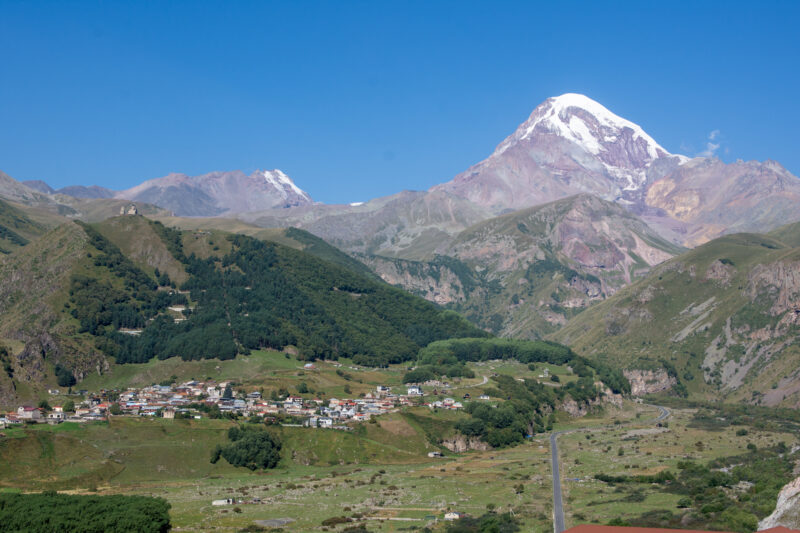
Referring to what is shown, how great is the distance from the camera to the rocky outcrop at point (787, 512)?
73688mm

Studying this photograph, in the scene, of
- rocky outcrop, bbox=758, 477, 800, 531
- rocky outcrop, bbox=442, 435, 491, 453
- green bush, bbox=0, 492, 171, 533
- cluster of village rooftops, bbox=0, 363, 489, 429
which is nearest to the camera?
rocky outcrop, bbox=758, 477, 800, 531

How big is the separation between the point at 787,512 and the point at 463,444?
368 feet

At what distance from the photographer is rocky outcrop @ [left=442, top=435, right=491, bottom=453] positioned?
596 ft

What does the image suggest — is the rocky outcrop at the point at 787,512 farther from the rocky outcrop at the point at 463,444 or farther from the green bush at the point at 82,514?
the rocky outcrop at the point at 463,444

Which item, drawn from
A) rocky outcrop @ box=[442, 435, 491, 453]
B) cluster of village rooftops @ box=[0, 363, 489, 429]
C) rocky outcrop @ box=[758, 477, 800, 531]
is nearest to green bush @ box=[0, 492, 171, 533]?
cluster of village rooftops @ box=[0, 363, 489, 429]

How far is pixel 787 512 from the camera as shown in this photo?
248 feet

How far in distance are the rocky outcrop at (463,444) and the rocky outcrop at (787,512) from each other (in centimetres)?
10376

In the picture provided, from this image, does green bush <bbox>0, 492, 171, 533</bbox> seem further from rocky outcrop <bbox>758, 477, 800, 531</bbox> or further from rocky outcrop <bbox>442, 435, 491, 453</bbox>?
rocky outcrop <bbox>442, 435, 491, 453</bbox>

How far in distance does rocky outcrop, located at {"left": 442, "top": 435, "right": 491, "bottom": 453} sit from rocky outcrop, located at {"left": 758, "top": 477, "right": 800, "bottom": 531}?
103756mm

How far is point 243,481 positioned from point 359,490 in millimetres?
25068

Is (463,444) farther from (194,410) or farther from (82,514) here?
(82,514)

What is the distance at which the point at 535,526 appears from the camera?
A: 9506 centimetres

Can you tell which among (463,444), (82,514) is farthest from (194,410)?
(82,514)

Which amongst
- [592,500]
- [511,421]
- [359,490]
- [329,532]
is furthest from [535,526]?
[511,421]
